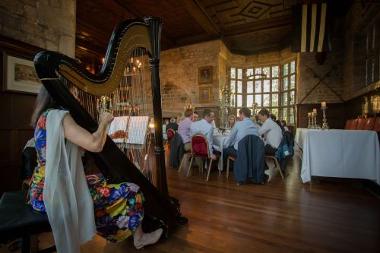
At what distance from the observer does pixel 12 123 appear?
2836 millimetres

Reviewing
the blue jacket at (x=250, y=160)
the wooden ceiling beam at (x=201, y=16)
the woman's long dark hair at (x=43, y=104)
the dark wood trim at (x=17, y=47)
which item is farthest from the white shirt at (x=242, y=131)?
the wooden ceiling beam at (x=201, y=16)

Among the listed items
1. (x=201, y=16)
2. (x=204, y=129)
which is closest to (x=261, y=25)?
(x=201, y=16)

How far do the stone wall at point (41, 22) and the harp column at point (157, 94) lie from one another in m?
2.39

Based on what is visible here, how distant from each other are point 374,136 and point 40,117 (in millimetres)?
3651

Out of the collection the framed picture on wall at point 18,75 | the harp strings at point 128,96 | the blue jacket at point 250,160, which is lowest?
the blue jacket at point 250,160

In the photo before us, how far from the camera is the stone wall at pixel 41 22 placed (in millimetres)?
2830

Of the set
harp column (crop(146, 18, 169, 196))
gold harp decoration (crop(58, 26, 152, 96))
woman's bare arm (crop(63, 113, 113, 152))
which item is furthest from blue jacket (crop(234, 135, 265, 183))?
woman's bare arm (crop(63, 113, 113, 152))

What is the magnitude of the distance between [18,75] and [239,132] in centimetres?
323

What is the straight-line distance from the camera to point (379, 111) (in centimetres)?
453

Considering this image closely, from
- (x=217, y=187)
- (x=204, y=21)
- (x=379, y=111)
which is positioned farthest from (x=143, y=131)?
(x=204, y=21)

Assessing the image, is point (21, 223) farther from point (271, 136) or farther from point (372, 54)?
point (372, 54)

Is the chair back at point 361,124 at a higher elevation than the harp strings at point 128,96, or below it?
below

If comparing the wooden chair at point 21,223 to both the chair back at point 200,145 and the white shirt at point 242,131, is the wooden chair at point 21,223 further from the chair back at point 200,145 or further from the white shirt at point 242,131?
the white shirt at point 242,131

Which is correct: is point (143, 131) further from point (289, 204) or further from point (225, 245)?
point (289, 204)
